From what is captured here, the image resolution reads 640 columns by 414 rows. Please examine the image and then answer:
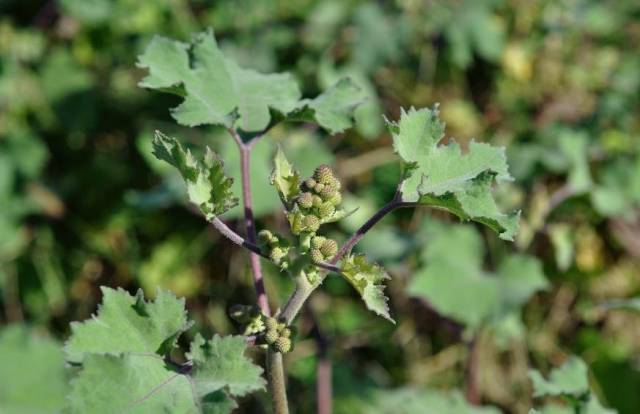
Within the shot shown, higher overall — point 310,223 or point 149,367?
point 310,223

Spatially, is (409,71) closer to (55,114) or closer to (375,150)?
(375,150)

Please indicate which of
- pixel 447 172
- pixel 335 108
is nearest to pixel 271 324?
pixel 447 172

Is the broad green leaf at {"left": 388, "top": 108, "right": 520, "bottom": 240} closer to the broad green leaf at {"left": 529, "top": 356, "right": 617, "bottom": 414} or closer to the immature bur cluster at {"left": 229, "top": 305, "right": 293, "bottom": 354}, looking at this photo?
the immature bur cluster at {"left": 229, "top": 305, "right": 293, "bottom": 354}

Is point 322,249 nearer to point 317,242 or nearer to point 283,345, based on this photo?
point 317,242

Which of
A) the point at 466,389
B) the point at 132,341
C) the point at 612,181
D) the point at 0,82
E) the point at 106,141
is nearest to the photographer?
the point at 132,341

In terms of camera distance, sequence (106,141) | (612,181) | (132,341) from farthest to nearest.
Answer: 1. (106,141)
2. (612,181)
3. (132,341)

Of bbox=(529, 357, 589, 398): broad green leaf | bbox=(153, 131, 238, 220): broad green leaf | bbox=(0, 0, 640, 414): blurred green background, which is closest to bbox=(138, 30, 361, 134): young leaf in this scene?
bbox=(153, 131, 238, 220): broad green leaf

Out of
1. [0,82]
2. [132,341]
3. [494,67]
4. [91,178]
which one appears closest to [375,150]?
[494,67]
